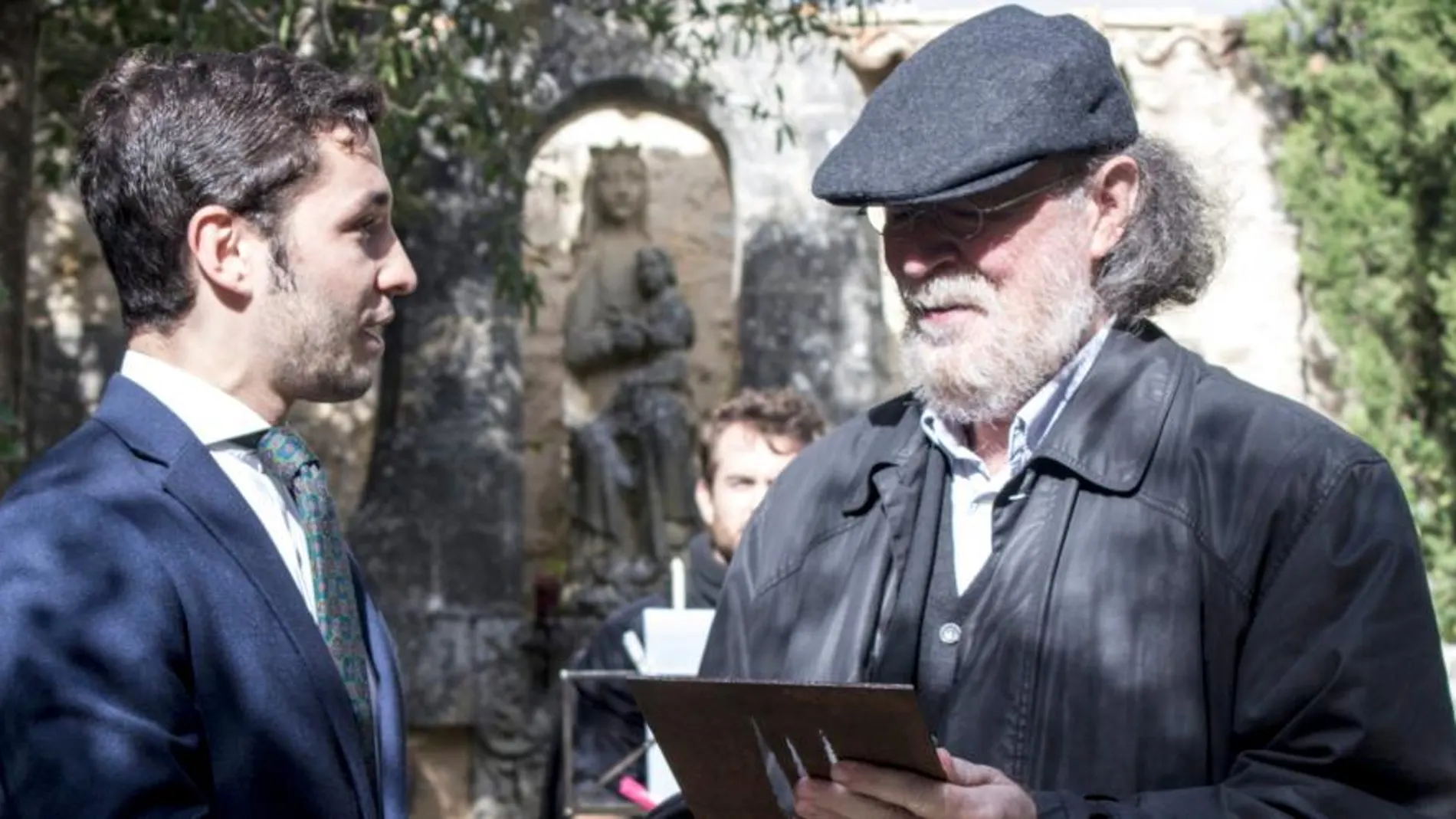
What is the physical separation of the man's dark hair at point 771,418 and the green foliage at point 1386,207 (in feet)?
18.2

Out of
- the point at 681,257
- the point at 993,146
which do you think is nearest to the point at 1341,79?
the point at 681,257

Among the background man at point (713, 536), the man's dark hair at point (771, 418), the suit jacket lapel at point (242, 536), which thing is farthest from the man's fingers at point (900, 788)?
the man's dark hair at point (771, 418)

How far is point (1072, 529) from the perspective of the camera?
2.59 meters

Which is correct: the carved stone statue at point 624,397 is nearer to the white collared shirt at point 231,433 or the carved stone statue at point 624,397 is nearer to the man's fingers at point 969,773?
the white collared shirt at point 231,433

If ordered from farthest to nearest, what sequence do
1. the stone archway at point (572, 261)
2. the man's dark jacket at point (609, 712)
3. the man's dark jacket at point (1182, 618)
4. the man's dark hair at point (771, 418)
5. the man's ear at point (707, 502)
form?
the stone archway at point (572, 261), the man's ear at point (707, 502), the man's dark hair at point (771, 418), the man's dark jacket at point (609, 712), the man's dark jacket at point (1182, 618)

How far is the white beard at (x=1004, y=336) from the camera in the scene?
8.84 ft

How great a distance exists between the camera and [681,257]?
1120 cm

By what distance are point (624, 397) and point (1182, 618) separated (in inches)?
306

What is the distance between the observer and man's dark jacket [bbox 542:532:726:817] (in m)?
5.29

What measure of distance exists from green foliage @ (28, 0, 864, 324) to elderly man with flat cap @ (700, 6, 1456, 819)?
13.6ft

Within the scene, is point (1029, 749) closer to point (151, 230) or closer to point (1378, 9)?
point (151, 230)

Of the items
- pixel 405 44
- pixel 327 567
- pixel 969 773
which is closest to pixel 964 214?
pixel 969 773

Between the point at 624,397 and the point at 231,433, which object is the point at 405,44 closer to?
the point at 624,397

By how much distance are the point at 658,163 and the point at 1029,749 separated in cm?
889
